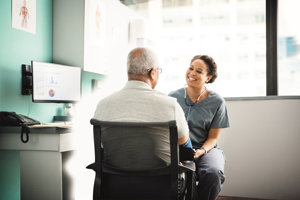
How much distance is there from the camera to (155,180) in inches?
56.6

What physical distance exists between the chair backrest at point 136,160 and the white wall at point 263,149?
2.06 metres

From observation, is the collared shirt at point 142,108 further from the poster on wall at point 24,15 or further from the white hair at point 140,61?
the poster on wall at point 24,15

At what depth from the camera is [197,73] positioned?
243cm

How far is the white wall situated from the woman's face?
1.03 meters

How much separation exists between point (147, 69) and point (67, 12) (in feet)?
5.58

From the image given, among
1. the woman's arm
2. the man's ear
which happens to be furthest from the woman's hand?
the man's ear

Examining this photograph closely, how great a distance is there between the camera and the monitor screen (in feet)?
7.68

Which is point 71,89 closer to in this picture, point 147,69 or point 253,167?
point 147,69

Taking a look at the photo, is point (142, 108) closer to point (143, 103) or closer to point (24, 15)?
point (143, 103)

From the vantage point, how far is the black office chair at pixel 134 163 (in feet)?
4.46

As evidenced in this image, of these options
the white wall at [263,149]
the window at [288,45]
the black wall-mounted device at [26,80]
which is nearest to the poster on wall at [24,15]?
the black wall-mounted device at [26,80]

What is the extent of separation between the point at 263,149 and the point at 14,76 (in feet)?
8.36

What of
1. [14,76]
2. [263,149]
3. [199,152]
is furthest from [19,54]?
[263,149]

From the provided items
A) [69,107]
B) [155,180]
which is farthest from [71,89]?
[155,180]
